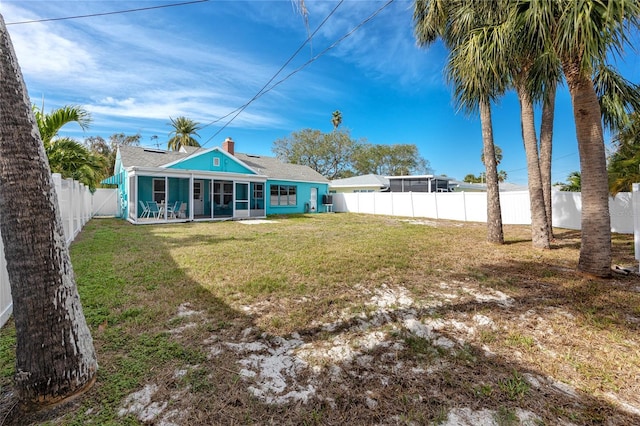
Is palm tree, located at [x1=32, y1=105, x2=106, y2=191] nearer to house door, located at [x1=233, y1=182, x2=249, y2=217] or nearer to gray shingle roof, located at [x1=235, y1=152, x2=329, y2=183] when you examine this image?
house door, located at [x1=233, y1=182, x2=249, y2=217]

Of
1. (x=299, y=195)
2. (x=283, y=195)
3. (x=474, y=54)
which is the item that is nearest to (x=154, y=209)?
(x=283, y=195)

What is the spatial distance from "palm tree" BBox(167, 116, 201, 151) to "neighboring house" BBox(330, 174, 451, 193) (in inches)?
659

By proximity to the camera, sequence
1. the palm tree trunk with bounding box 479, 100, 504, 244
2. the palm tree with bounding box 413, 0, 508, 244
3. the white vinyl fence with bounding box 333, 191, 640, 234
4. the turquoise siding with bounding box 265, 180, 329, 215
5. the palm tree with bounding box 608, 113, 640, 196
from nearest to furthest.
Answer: the palm tree with bounding box 413, 0, 508, 244 → the palm tree trunk with bounding box 479, 100, 504, 244 → the palm tree with bounding box 608, 113, 640, 196 → the white vinyl fence with bounding box 333, 191, 640, 234 → the turquoise siding with bounding box 265, 180, 329, 215

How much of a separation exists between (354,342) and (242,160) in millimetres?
18761

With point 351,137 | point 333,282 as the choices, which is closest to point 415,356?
point 333,282

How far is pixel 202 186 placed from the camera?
16.7 m

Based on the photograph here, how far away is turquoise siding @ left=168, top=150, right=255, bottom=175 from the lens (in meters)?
14.7

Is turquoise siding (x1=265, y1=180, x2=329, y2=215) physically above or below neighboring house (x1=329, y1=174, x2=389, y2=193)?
below

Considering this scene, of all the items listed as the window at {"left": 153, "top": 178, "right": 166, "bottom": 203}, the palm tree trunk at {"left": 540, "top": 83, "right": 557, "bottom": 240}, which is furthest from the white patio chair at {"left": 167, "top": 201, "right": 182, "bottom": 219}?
the palm tree trunk at {"left": 540, "top": 83, "right": 557, "bottom": 240}

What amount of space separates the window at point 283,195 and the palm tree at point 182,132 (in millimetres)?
15930

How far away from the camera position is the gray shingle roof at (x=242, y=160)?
569 inches

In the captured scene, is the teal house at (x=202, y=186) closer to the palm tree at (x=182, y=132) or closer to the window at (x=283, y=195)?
the window at (x=283, y=195)

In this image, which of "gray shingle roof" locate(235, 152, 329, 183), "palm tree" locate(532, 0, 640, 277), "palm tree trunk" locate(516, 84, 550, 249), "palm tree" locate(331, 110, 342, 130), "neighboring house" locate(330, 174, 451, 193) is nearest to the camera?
"palm tree" locate(532, 0, 640, 277)

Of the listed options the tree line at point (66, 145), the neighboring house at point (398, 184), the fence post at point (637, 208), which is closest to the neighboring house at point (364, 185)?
the neighboring house at point (398, 184)
